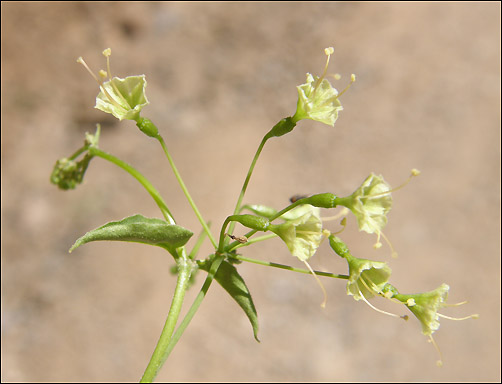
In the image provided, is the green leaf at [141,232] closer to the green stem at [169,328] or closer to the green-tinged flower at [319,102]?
the green stem at [169,328]

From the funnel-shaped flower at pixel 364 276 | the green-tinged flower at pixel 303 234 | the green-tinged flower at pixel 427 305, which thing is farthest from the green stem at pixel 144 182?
the green-tinged flower at pixel 427 305

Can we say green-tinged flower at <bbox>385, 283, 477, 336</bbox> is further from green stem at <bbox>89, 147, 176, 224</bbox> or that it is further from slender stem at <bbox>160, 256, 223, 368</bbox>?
green stem at <bbox>89, 147, 176, 224</bbox>

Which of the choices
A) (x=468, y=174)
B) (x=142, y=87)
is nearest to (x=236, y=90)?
(x=468, y=174)

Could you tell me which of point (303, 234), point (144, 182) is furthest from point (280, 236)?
point (144, 182)

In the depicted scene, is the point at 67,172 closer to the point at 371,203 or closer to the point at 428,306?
the point at 371,203

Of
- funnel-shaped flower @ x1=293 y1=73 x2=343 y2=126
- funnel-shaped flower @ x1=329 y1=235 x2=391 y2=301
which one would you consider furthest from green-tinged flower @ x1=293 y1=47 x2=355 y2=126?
funnel-shaped flower @ x1=329 y1=235 x2=391 y2=301
